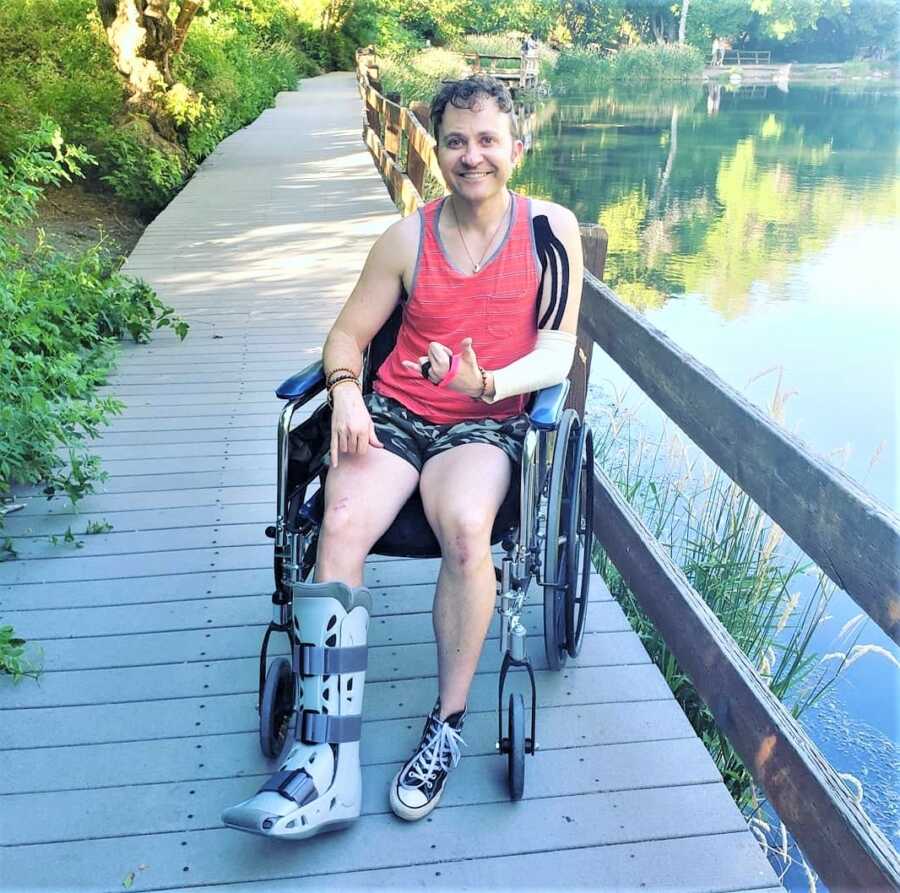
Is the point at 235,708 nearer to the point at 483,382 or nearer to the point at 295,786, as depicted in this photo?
the point at 295,786

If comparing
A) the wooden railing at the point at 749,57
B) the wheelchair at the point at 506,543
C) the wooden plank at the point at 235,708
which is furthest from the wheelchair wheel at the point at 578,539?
the wooden railing at the point at 749,57

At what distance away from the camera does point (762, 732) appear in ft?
5.84

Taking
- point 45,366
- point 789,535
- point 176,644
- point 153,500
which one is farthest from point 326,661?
point 45,366

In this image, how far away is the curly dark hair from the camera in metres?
2.02

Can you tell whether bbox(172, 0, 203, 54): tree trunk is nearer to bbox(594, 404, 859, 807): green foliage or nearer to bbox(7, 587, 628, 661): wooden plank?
bbox(594, 404, 859, 807): green foliage

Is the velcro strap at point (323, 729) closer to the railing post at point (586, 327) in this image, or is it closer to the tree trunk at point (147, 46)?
the railing post at point (586, 327)

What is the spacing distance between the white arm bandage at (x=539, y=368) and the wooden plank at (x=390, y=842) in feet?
2.51

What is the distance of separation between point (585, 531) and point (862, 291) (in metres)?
7.39

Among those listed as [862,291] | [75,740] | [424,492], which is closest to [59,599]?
[75,740]

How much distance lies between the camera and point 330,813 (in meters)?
1.68

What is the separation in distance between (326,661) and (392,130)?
804 cm

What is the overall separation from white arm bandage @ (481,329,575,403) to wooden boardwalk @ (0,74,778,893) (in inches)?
25.4

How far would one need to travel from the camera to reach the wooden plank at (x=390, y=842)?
167cm

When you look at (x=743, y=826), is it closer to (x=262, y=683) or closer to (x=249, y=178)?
(x=262, y=683)
